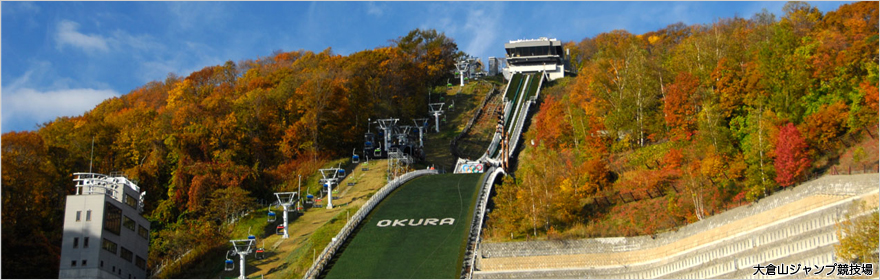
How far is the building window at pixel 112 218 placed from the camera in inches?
2147

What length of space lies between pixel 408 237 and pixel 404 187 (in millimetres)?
14496

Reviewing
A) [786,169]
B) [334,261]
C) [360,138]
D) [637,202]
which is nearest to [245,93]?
[360,138]

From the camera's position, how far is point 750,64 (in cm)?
6328

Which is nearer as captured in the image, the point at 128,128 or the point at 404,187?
the point at 404,187

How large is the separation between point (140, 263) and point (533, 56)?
82.2 metres

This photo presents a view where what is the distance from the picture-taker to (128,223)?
57875mm

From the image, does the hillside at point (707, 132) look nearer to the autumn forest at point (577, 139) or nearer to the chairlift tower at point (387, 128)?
the autumn forest at point (577, 139)

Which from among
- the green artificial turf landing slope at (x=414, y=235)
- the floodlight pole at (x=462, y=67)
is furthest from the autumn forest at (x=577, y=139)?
the floodlight pole at (x=462, y=67)

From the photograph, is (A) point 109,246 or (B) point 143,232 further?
(B) point 143,232

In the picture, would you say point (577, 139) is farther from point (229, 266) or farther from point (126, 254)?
point (126, 254)

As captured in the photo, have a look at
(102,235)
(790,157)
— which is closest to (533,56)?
(790,157)

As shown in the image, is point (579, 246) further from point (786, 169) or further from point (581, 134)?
point (581, 134)

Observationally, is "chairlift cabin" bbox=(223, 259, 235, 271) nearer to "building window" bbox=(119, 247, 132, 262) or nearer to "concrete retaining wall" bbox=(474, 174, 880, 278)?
"building window" bbox=(119, 247, 132, 262)

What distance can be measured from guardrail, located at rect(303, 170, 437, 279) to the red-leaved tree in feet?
82.3
